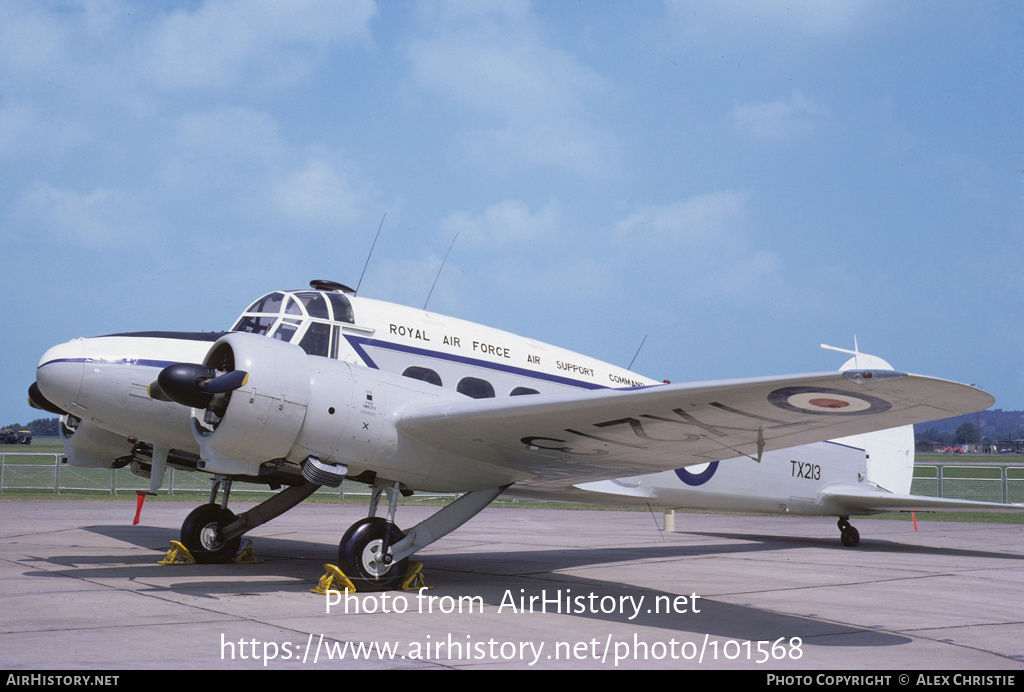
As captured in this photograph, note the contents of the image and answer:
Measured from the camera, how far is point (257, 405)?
310 inches

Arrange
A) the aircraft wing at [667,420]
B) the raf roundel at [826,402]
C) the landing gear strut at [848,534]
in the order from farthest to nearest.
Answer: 1. the landing gear strut at [848,534]
2. the raf roundel at [826,402]
3. the aircraft wing at [667,420]

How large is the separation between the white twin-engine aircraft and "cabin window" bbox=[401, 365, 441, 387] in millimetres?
17

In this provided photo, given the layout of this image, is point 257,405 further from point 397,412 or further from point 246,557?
point 246,557

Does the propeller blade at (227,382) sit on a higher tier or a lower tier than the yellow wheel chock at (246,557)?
higher

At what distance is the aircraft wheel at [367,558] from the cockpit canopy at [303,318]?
2.03 m

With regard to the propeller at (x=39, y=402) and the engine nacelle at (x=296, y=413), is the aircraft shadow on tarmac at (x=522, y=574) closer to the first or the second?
the engine nacelle at (x=296, y=413)

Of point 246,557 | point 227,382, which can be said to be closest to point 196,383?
point 227,382

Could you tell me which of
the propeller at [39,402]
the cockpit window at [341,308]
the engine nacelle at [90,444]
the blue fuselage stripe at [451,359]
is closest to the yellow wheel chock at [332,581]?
the blue fuselage stripe at [451,359]

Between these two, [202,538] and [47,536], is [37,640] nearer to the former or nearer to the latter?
[202,538]

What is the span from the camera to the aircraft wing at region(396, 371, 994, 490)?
610cm

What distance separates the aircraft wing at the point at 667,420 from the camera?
610 centimetres

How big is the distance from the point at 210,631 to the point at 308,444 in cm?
222

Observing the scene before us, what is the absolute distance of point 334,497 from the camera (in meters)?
27.6
